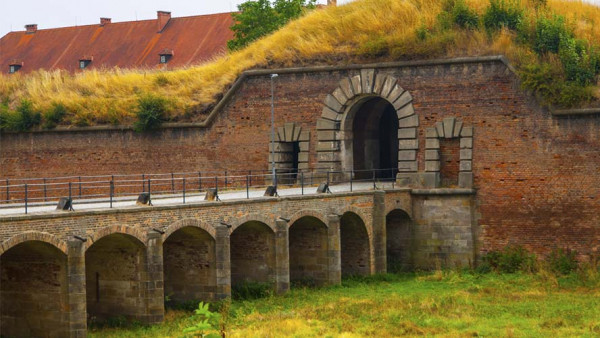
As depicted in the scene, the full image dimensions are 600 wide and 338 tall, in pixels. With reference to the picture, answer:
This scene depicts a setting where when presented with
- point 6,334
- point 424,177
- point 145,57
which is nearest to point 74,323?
point 6,334

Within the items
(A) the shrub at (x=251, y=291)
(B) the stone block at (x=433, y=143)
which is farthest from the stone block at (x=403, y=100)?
(A) the shrub at (x=251, y=291)

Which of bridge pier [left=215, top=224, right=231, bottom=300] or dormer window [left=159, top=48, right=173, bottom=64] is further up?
Result: dormer window [left=159, top=48, right=173, bottom=64]

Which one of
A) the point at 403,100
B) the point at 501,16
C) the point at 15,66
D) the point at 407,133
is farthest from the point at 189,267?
the point at 15,66

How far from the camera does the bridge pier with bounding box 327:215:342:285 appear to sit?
111ft

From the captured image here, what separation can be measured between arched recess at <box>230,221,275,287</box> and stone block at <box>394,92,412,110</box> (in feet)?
29.1

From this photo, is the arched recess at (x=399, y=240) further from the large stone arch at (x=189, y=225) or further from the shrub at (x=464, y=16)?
the large stone arch at (x=189, y=225)

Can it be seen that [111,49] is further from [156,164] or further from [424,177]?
[424,177]

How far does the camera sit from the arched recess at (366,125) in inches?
1522

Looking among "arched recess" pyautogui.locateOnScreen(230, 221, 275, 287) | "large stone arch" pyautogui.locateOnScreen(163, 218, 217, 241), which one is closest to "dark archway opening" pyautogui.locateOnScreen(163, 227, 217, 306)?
"large stone arch" pyautogui.locateOnScreen(163, 218, 217, 241)

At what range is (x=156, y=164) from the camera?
4234 cm

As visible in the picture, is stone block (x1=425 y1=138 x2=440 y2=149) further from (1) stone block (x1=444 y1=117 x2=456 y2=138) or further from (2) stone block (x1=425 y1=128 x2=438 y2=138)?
(1) stone block (x1=444 y1=117 x2=456 y2=138)

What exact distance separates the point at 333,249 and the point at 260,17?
27.6 metres

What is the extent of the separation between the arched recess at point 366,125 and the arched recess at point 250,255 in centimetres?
773

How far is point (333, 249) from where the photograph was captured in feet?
111
